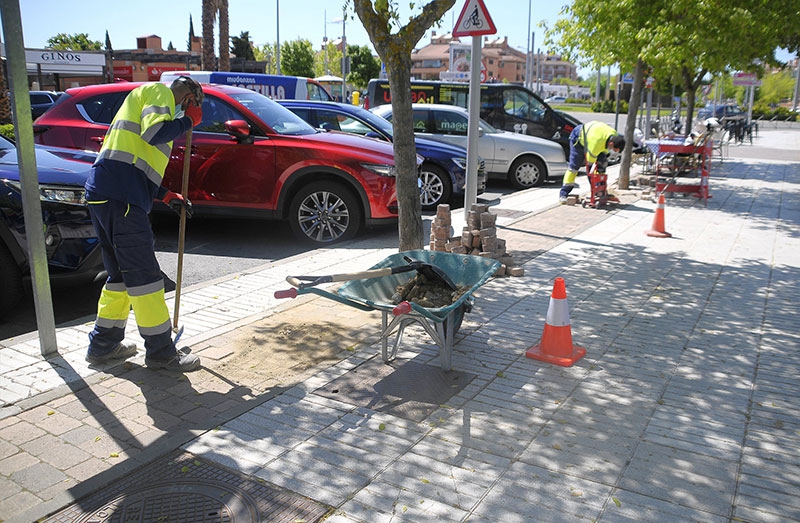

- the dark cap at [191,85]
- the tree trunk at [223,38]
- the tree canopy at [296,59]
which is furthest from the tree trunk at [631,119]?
the tree canopy at [296,59]

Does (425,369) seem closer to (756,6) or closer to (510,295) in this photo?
(510,295)

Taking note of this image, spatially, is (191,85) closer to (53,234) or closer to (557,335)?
(53,234)

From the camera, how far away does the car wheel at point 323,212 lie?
8555mm

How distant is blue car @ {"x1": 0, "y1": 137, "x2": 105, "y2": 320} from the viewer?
17.9 ft

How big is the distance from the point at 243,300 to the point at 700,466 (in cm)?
416

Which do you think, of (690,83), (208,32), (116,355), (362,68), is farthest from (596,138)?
(362,68)

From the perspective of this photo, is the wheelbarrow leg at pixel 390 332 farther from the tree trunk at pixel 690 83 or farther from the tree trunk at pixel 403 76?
the tree trunk at pixel 690 83

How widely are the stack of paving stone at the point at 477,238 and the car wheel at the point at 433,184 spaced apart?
3.91 m

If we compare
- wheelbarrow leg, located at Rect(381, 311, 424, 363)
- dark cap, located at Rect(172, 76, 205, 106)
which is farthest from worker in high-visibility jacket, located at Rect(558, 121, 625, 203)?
dark cap, located at Rect(172, 76, 205, 106)

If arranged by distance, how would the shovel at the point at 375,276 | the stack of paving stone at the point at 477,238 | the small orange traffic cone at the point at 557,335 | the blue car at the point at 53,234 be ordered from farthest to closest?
the stack of paving stone at the point at 477,238 < the blue car at the point at 53,234 < the small orange traffic cone at the point at 557,335 < the shovel at the point at 375,276

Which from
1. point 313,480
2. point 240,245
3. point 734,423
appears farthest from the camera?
point 240,245

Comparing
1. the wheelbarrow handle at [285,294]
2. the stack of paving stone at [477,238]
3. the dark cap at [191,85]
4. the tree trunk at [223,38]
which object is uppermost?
the tree trunk at [223,38]

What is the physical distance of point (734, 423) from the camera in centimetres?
406

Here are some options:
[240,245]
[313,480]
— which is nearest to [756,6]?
[240,245]
